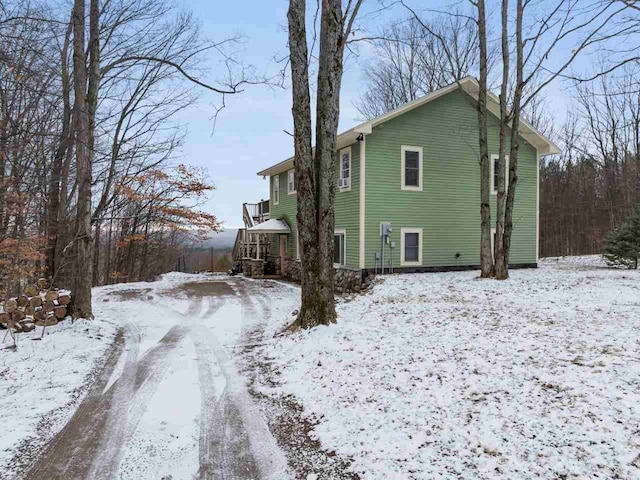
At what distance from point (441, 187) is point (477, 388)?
10921mm

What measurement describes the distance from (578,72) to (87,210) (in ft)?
63.0

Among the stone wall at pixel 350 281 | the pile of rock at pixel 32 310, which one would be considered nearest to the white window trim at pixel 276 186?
the stone wall at pixel 350 281

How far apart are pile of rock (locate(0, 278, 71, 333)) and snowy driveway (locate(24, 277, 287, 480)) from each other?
1493mm

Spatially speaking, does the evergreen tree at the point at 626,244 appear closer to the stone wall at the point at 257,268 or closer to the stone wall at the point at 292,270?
the stone wall at the point at 292,270

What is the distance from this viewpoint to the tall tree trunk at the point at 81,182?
7.98 meters

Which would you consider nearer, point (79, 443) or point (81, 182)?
point (79, 443)

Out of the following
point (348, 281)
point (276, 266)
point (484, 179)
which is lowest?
point (348, 281)

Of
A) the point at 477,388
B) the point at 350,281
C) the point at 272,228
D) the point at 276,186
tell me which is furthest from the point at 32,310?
the point at 276,186

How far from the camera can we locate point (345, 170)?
1370cm

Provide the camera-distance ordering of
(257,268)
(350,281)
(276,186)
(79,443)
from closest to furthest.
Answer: (79,443) < (350,281) < (257,268) < (276,186)

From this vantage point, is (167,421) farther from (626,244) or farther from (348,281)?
(626,244)

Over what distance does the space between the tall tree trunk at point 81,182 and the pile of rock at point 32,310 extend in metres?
0.29

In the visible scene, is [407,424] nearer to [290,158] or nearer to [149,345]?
[149,345]

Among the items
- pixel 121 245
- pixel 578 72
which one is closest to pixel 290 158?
pixel 121 245
